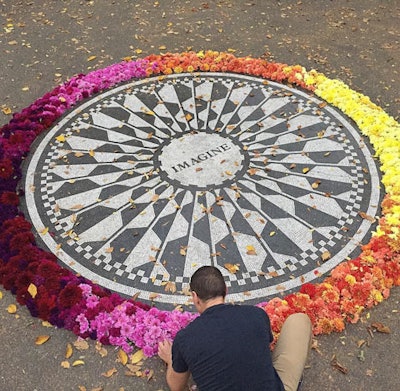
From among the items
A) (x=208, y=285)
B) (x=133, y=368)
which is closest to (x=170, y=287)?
(x=133, y=368)

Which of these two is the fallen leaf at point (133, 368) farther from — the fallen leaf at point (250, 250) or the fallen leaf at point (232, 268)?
the fallen leaf at point (250, 250)

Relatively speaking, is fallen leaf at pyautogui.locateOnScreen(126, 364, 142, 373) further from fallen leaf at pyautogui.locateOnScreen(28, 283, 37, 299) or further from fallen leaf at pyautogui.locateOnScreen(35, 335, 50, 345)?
fallen leaf at pyautogui.locateOnScreen(28, 283, 37, 299)

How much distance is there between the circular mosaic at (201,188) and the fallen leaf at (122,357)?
646mm

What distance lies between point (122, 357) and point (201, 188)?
7.91 ft

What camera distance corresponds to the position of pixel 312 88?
8023 mm

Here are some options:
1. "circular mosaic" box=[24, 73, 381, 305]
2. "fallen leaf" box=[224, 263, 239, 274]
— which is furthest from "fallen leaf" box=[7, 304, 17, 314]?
"fallen leaf" box=[224, 263, 239, 274]

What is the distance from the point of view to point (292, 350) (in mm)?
4129

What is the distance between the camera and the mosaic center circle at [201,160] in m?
6.46

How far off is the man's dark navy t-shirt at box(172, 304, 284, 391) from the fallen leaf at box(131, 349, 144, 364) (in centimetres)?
114

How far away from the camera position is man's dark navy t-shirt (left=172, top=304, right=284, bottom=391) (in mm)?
3369

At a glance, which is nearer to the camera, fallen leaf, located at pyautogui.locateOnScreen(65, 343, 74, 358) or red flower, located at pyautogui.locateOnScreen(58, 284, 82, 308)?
fallen leaf, located at pyautogui.locateOnScreen(65, 343, 74, 358)

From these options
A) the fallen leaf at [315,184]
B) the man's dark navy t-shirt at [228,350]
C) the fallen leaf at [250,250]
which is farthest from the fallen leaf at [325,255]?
the man's dark navy t-shirt at [228,350]

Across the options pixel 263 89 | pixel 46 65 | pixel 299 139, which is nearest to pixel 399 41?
pixel 263 89

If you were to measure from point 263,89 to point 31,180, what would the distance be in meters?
3.82
